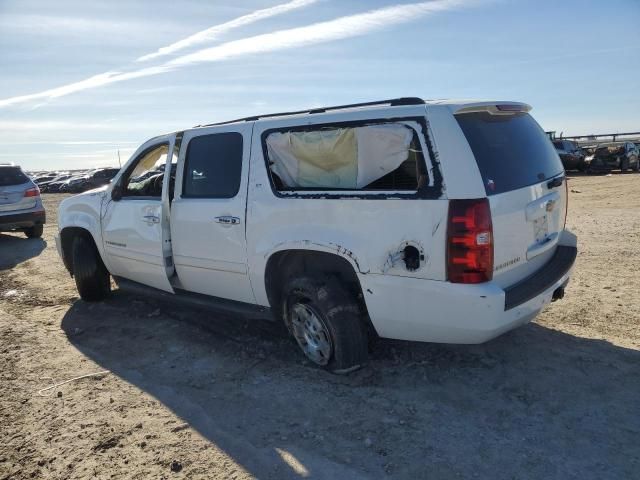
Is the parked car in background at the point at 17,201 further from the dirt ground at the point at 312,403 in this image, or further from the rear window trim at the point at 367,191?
the rear window trim at the point at 367,191

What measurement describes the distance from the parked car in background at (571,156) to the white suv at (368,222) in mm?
23246

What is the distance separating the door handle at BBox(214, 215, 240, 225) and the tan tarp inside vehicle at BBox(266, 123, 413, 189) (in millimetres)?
520

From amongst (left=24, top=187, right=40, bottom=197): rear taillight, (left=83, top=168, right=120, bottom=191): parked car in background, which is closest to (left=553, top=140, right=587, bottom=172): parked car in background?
(left=24, top=187, right=40, bottom=197): rear taillight

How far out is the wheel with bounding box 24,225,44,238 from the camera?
11.9 meters

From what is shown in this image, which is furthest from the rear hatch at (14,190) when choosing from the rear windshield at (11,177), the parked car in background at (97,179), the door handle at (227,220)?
the parked car in background at (97,179)

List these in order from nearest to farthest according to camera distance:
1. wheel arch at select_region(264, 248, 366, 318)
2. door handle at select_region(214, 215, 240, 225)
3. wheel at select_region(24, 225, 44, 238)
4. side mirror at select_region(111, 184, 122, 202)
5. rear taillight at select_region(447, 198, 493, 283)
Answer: rear taillight at select_region(447, 198, 493, 283) < wheel arch at select_region(264, 248, 366, 318) < door handle at select_region(214, 215, 240, 225) < side mirror at select_region(111, 184, 122, 202) < wheel at select_region(24, 225, 44, 238)

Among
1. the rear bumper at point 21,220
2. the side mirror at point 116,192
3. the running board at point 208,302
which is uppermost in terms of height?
the side mirror at point 116,192

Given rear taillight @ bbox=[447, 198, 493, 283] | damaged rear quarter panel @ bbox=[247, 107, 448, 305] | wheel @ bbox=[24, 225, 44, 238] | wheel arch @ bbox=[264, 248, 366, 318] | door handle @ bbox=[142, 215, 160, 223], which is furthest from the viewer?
wheel @ bbox=[24, 225, 44, 238]

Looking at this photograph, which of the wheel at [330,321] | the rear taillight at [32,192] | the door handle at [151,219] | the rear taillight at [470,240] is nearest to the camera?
the rear taillight at [470,240]

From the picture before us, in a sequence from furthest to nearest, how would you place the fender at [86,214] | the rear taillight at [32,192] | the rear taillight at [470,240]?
the rear taillight at [32,192], the fender at [86,214], the rear taillight at [470,240]

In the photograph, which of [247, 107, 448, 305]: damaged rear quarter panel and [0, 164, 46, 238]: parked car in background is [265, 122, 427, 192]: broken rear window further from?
[0, 164, 46, 238]: parked car in background

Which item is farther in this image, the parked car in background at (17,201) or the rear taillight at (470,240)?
the parked car in background at (17,201)

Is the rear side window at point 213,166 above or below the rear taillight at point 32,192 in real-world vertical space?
above

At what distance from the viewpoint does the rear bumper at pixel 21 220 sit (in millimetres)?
10812
